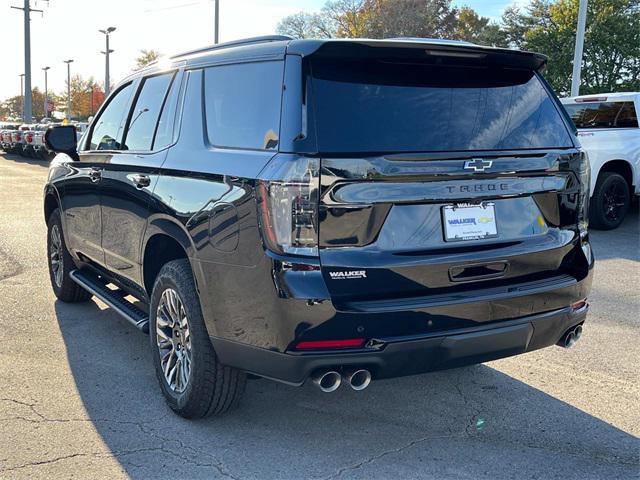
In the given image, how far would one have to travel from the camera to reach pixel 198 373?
3.34 m

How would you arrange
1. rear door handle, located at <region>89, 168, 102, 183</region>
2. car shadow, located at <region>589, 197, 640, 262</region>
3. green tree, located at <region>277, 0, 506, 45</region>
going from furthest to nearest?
green tree, located at <region>277, 0, 506, 45</region>, car shadow, located at <region>589, 197, 640, 262</region>, rear door handle, located at <region>89, 168, 102, 183</region>

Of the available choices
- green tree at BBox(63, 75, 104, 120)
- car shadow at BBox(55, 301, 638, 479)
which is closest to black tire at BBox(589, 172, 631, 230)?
car shadow at BBox(55, 301, 638, 479)

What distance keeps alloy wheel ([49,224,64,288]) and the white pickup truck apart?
7480mm

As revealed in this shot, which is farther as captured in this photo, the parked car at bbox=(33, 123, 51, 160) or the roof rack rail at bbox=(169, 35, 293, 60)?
the parked car at bbox=(33, 123, 51, 160)

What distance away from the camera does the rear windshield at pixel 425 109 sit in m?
2.88

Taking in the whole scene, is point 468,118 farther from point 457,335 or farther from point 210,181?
point 210,181

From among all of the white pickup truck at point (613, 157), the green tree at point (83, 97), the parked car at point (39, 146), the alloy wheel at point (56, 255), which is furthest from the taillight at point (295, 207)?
the green tree at point (83, 97)

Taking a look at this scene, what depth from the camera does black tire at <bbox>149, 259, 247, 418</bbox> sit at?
10.9ft

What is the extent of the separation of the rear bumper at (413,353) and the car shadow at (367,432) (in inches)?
19.8

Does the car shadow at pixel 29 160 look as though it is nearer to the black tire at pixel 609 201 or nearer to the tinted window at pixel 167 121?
the black tire at pixel 609 201

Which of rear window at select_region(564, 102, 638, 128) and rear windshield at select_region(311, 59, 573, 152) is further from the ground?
rear window at select_region(564, 102, 638, 128)

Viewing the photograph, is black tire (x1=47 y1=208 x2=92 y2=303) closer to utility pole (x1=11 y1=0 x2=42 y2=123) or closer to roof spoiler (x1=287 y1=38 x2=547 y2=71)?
roof spoiler (x1=287 y1=38 x2=547 y2=71)

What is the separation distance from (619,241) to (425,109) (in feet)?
23.4

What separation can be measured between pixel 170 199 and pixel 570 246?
2092 mm
